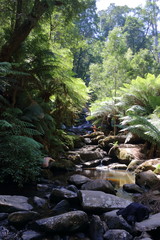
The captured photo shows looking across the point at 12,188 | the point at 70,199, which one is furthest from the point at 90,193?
the point at 12,188

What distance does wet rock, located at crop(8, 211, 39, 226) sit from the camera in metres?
2.27

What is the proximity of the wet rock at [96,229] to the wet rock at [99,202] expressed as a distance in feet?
1.27

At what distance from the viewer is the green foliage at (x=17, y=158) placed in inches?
133

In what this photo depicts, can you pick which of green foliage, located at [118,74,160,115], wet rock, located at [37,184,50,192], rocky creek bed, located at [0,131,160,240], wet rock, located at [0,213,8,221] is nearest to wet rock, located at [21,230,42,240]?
rocky creek bed, located at [0,131,160,240]

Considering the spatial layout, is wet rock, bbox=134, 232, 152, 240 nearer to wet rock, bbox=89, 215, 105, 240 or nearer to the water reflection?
wet rock, bbox=89, 215, 105, 240

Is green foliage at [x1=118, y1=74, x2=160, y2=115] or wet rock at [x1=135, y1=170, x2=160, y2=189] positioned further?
green foliage at [x1=118, y1=74, x2=160, y2=115]

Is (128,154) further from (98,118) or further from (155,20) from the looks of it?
(155,20)

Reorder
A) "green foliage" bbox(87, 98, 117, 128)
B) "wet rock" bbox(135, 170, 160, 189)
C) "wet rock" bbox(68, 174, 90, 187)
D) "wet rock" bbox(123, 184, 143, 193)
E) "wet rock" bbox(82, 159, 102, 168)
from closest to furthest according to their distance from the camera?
"wet rock" bbox(123, 184, 143, 193), "wet rock" bbox(68, 174, 90, 187), "wet rock" bbox(135, 170, 160, 189), "wet rock" bbox(82, 159, 102, 168), "green foliage" bbox(87, 98, 117, 128)

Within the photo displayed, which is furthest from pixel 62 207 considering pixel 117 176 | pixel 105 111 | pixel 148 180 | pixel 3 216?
pixel 105 111

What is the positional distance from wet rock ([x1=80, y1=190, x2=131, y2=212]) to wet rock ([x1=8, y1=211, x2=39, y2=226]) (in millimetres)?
697

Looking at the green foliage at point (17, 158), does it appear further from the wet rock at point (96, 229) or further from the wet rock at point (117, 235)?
the wet rock at point (117, 235)

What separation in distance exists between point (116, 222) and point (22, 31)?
4926mm

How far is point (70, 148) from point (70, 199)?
5002 mm

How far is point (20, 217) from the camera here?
2.32m
